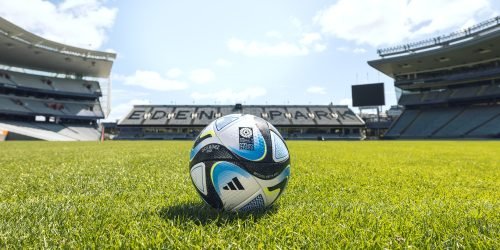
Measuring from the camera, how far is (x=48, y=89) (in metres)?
50.6

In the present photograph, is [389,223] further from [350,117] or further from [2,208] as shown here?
[350,117]

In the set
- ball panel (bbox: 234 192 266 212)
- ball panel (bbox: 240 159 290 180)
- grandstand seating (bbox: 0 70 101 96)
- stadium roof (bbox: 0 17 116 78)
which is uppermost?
stadium roof (bbox: 0 17 116 78)

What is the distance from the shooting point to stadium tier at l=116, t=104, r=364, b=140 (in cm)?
5703

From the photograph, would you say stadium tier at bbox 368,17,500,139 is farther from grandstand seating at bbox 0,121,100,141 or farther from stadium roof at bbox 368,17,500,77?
grandstand seating at bbox 0,121,100,141

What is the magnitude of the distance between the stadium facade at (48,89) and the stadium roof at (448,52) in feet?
153

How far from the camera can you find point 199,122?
191 ft

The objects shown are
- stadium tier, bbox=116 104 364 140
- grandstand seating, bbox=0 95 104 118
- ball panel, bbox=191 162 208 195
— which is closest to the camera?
ball panel, bbox=191 162 208 195

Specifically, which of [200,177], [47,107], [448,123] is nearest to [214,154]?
[200,177]

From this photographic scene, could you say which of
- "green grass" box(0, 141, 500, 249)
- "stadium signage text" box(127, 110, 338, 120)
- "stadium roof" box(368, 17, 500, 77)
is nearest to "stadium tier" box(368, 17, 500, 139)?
"stadium roof" box(368, 17, 500, 77)

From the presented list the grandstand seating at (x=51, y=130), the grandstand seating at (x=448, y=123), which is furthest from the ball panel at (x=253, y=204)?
the grandstand seating at (x=448, y=123)

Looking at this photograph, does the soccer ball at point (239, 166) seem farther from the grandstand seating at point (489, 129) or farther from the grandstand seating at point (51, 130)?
the grandstand seating at point (489, 129)

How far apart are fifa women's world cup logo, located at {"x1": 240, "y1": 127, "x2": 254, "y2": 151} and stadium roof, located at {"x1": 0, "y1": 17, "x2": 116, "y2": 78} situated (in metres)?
42.9

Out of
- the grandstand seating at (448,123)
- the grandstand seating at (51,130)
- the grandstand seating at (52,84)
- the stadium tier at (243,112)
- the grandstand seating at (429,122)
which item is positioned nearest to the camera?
the grandstand seating at (51,130)

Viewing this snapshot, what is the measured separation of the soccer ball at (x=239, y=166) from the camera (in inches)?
106
